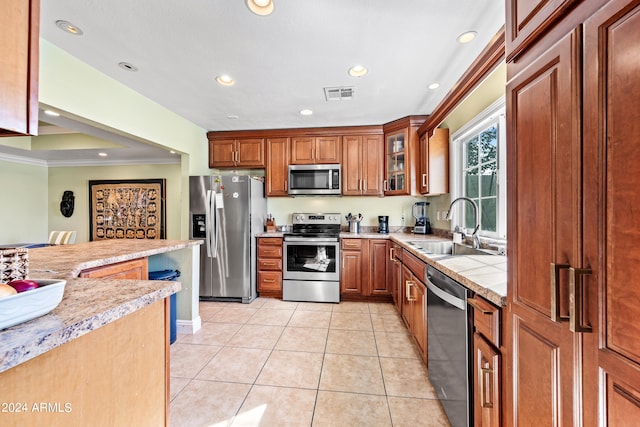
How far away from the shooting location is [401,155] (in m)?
3.55

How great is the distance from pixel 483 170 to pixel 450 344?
5.82 ft

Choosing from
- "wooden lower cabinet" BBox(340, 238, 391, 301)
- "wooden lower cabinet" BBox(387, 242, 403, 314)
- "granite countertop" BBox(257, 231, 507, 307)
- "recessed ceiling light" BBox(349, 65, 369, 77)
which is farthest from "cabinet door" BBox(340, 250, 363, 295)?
"recessed ceiling light" BBox(349, 65, 369, 77)

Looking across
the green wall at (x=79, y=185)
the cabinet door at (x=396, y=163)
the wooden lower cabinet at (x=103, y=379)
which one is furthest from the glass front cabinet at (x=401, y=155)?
the green wall at (x=79, y=185)

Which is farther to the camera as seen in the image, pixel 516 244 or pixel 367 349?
pixel 367 349

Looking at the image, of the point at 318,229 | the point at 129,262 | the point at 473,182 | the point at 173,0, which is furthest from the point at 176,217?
the point at 473,182

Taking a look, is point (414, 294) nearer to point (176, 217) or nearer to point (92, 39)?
point (92, 39)

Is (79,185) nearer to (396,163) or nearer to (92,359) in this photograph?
(396,163)

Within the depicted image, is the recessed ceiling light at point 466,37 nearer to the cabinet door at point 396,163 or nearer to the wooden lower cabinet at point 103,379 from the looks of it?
the cabinet door at point 396,163

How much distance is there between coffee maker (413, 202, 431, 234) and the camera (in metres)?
3.57

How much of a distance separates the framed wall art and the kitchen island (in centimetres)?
447

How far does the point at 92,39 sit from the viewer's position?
5.98 ft

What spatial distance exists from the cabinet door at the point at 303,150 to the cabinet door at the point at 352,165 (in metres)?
0.45

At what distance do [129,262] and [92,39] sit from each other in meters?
1.56

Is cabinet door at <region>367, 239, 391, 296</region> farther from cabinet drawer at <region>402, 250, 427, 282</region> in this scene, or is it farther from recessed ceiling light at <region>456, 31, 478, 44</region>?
recessed ceiling light at <region>456, 31, 478, 44</region>
